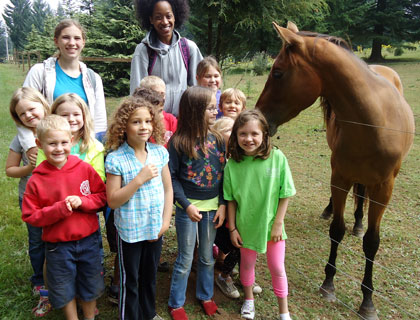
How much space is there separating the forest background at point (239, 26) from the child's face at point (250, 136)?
1250 mm

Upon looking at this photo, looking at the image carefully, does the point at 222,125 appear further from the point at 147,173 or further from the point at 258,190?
the point at 147,173

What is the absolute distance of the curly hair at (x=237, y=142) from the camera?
6.68 feet

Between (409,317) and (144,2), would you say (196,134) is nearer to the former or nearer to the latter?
(144,2)

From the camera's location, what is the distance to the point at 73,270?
6.11 ft

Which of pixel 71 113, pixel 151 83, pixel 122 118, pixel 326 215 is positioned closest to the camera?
pixel 122 118

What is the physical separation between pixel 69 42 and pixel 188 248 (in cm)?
179

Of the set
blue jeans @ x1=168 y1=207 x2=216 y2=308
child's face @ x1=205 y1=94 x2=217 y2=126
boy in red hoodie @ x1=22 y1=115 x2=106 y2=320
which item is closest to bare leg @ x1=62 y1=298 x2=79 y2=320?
boy in red hoodie @ x1=22 y1=115 x2=106 y2=320

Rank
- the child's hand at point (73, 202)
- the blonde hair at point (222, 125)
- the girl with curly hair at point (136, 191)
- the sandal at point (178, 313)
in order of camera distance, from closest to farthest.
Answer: the child's hand at point (73, 202) → the girl with curly hair at point (136, 191) → the sandal at point (178, 313) → the blonde hair at point (222, 125)

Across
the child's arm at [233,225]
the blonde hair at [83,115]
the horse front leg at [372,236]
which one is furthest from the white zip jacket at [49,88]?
the horse front leg at [372,236]

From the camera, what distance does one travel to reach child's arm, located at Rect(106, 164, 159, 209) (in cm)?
175

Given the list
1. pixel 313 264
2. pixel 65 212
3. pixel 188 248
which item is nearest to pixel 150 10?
pixel 65 212

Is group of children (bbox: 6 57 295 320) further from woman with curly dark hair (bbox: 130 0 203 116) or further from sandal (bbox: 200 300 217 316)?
woman with curly dark hair (bbox: 130 0 203 116)

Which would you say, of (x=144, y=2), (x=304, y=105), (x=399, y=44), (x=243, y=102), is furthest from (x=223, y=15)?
(x=399, y=44)

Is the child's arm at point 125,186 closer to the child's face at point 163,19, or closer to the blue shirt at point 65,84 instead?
the blue shirt at point 65,84
